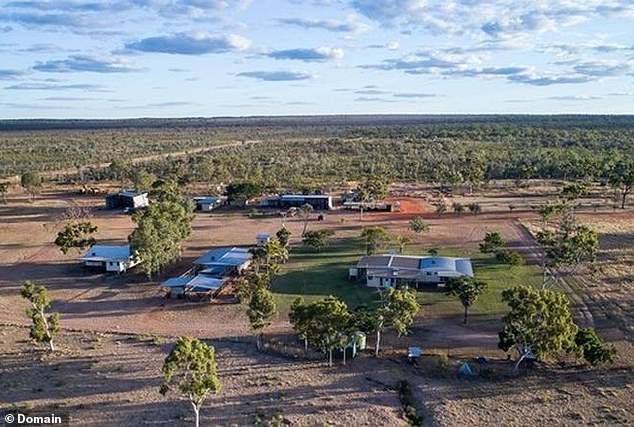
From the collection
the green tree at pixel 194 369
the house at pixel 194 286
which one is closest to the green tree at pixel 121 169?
the house at pixel 194 286

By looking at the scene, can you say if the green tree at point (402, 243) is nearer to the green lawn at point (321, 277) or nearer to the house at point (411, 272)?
the green lawn at point (321, 277)

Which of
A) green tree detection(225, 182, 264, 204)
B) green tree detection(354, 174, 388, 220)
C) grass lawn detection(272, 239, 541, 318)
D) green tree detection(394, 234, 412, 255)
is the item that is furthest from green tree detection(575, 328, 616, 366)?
green tree detection(225, 182, 264, 204)

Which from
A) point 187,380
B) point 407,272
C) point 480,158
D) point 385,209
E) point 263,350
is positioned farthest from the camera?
point 480,158

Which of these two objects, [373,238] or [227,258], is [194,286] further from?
[373,238]

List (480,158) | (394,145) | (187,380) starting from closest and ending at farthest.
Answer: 1. (187,380)
2. (480,158)
3. (394,145)

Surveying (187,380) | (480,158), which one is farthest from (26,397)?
(480,158)

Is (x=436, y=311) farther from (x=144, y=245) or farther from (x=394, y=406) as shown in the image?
(x=144, y=245)
